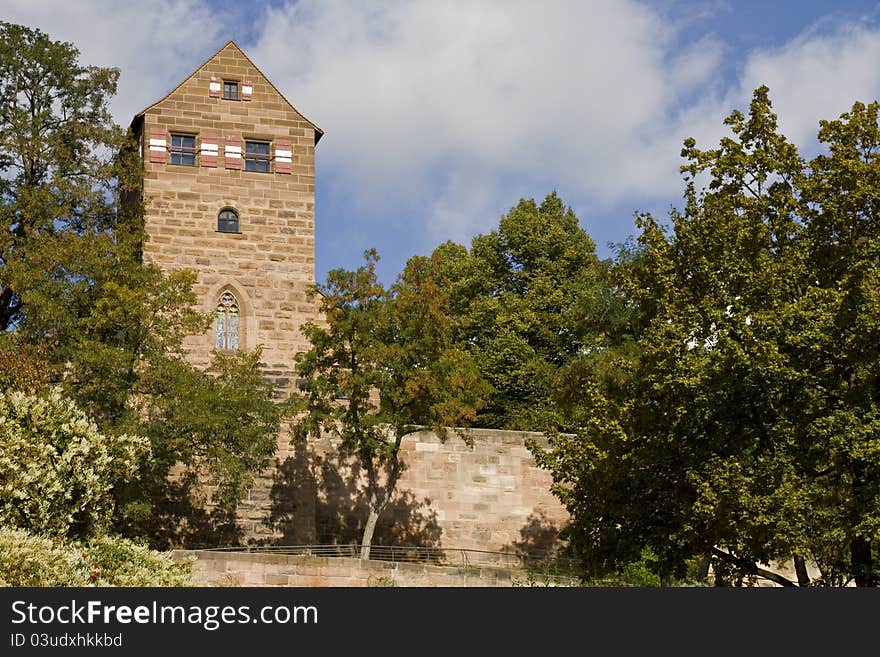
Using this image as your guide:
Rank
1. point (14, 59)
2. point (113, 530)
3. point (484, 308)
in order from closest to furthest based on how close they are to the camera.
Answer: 1. point (113, 530)
2. point (14, 59)
3. point (484, 308)

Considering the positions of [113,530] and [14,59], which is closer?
[113,530]

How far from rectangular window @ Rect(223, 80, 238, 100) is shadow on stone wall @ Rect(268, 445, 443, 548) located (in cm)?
961

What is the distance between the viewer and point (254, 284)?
36.3 meters

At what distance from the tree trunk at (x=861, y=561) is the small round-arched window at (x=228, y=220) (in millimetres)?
19592

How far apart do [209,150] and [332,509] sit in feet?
32.1

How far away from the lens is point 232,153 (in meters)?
36.8

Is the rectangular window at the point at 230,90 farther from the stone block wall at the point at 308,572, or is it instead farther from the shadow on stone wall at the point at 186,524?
the stone block wall at the point at 308,572

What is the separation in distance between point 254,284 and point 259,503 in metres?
6.15

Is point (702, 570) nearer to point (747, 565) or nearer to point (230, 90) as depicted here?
point (747, 565)

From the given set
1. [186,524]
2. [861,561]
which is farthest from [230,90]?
[861,561]

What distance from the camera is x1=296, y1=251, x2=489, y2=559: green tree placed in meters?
30.5

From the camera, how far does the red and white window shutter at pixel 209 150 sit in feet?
120

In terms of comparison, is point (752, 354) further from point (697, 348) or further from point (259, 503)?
point (259, 503)

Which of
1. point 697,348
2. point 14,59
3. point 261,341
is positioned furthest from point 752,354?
point 14,59
